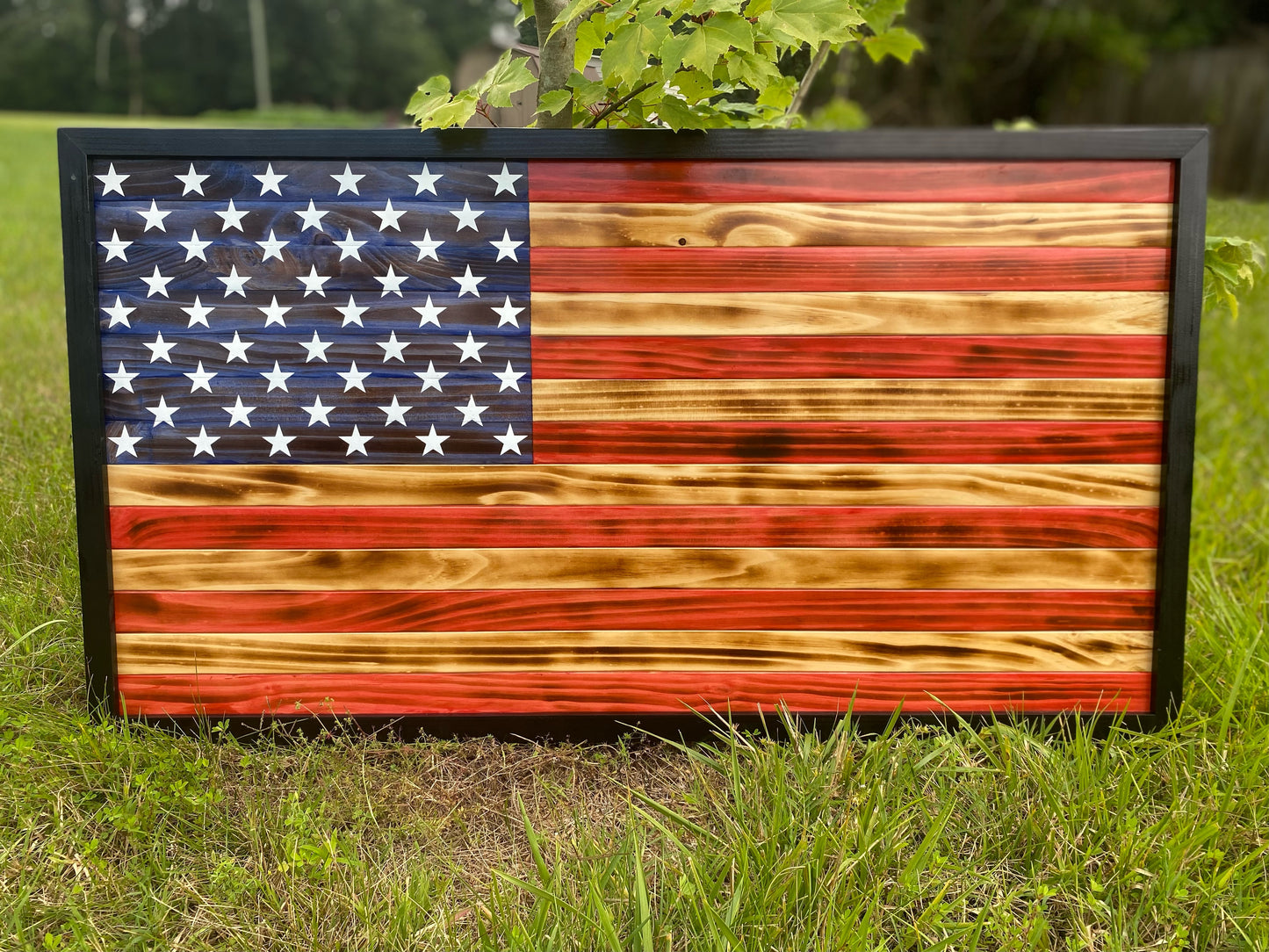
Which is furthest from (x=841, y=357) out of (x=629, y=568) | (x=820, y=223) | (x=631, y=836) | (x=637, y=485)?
(x=631, y=836)

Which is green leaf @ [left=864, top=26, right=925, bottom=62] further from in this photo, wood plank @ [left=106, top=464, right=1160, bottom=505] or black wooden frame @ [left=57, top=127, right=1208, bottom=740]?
wood plank @ [left=106, top=464, right=1160, bottom=505]

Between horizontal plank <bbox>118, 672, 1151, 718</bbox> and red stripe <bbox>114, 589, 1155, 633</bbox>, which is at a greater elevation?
red stripe <bbox>114, 589, 1155, 633</bbox>

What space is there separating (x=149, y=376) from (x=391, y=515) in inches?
22.2

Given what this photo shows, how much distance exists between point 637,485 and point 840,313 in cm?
55

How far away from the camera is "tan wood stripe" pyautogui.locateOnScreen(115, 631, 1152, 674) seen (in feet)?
6.57

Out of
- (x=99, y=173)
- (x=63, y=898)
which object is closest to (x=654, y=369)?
(x=99, y=173)

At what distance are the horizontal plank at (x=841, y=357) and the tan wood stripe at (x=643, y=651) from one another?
56cm

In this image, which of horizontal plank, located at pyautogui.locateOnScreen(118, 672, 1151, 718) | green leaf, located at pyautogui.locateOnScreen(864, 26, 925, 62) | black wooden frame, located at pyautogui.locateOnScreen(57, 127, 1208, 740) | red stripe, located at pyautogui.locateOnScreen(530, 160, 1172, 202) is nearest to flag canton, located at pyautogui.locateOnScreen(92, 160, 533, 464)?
black wooden frame, located at pyautogui.locateOnScreen(57, 127, 1208, 740)

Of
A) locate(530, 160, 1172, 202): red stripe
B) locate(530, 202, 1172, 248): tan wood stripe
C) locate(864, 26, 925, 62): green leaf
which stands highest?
locate(864, 26, 925, 62): green leaf

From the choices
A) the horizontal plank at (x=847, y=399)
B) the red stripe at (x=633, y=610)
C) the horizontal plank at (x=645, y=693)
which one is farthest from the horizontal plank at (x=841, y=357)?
the horizontal plank at (x=645, y=693)

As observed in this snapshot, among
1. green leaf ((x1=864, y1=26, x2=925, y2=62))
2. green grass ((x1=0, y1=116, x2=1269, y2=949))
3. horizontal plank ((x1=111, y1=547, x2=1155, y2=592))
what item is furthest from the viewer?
green leaf ((x1=864, y1=26, x2=925, y2=62))

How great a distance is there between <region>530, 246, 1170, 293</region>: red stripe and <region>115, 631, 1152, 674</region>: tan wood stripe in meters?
0.73

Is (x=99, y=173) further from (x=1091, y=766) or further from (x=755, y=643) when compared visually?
(x=1091, y=766)

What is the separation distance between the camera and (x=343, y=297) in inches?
75.4
